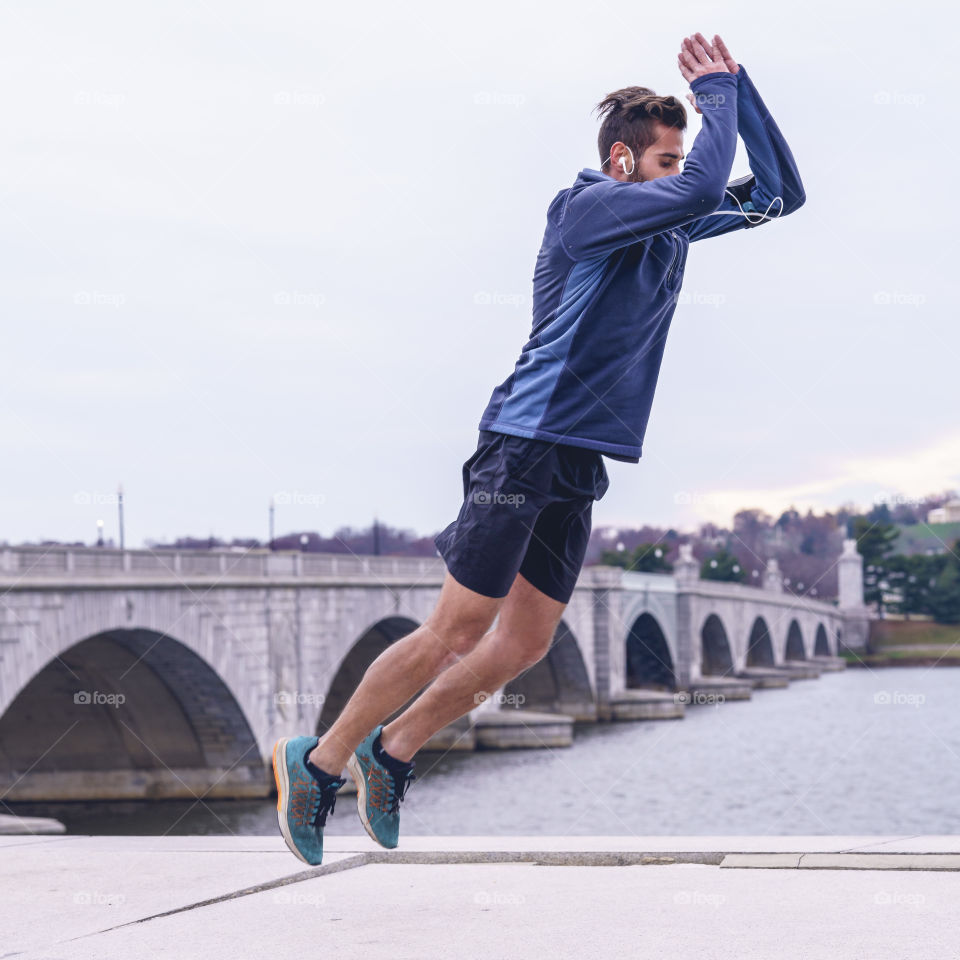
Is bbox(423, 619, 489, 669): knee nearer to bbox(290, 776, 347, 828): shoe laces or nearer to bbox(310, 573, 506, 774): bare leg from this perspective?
bbox(310, 573, 506, 774): bare leg

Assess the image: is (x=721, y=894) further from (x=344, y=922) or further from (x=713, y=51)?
(x=713, y=51)

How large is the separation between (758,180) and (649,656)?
56.6 metres

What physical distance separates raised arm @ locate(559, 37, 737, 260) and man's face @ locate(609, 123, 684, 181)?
2.3 inches

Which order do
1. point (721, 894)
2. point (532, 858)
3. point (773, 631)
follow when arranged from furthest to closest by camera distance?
point (773, 631) → point (532, 858) → point (721, 894)

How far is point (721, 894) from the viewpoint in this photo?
380 centimetres

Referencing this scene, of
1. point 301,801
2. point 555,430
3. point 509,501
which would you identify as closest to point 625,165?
Answer: point 555,430

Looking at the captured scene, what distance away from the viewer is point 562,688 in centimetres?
4731

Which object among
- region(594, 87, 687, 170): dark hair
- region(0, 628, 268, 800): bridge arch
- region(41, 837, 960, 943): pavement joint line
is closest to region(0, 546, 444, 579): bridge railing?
region(0, 628, 268, 800): bridge arch

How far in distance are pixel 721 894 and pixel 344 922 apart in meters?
1.09

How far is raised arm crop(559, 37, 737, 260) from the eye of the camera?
10.8 feet

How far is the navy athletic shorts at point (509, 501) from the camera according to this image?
3430mm

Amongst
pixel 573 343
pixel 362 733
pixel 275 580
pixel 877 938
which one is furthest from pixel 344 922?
pixel 275 580

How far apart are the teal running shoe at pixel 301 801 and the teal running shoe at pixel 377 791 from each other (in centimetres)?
8

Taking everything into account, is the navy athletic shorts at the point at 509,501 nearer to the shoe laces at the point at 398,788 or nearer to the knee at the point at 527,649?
the knee at the point at 527,649
